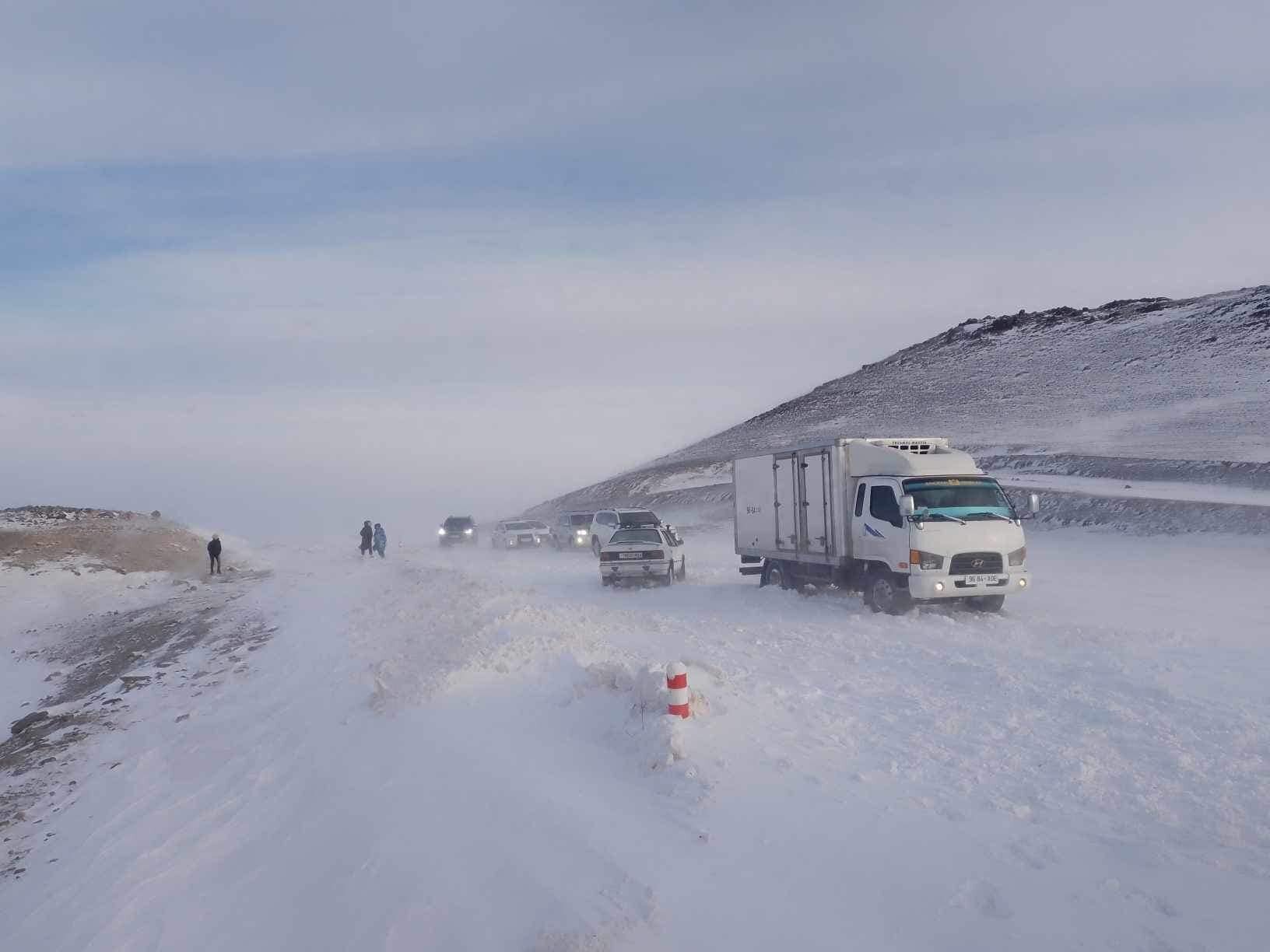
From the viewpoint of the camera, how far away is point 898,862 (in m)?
5.66

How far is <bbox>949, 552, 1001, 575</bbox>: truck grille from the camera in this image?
49.3 feet

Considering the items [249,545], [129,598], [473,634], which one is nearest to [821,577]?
[473,634]

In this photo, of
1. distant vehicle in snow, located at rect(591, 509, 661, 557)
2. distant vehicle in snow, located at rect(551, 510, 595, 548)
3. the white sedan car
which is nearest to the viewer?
the white sedan car

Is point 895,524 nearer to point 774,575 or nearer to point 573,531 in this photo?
point 774,575

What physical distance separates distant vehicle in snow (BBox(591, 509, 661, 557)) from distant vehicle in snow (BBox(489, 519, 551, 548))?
17.3 feet

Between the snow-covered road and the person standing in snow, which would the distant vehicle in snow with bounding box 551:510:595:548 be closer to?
the person standing in snow

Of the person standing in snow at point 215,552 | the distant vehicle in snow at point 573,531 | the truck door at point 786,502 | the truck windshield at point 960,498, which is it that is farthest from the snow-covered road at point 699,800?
the distant vehicle in snow at point 573,531

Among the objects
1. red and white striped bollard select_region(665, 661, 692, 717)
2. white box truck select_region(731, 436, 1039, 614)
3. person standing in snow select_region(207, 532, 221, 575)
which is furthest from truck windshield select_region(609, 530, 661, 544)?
person standing in snow select_region(207, 532, 221, 575)

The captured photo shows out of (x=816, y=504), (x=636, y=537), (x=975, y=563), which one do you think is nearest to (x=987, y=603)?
(x=975, y=563)

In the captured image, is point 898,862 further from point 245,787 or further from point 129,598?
point 129,598

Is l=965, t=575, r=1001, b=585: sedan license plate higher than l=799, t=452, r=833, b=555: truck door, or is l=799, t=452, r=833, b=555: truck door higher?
l=799, t=452, r=833, b=555: truck door

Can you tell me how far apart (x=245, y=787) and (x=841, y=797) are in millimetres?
6256

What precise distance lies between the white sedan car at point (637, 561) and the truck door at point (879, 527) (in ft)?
20.8

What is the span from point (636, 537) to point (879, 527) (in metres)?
7.94
